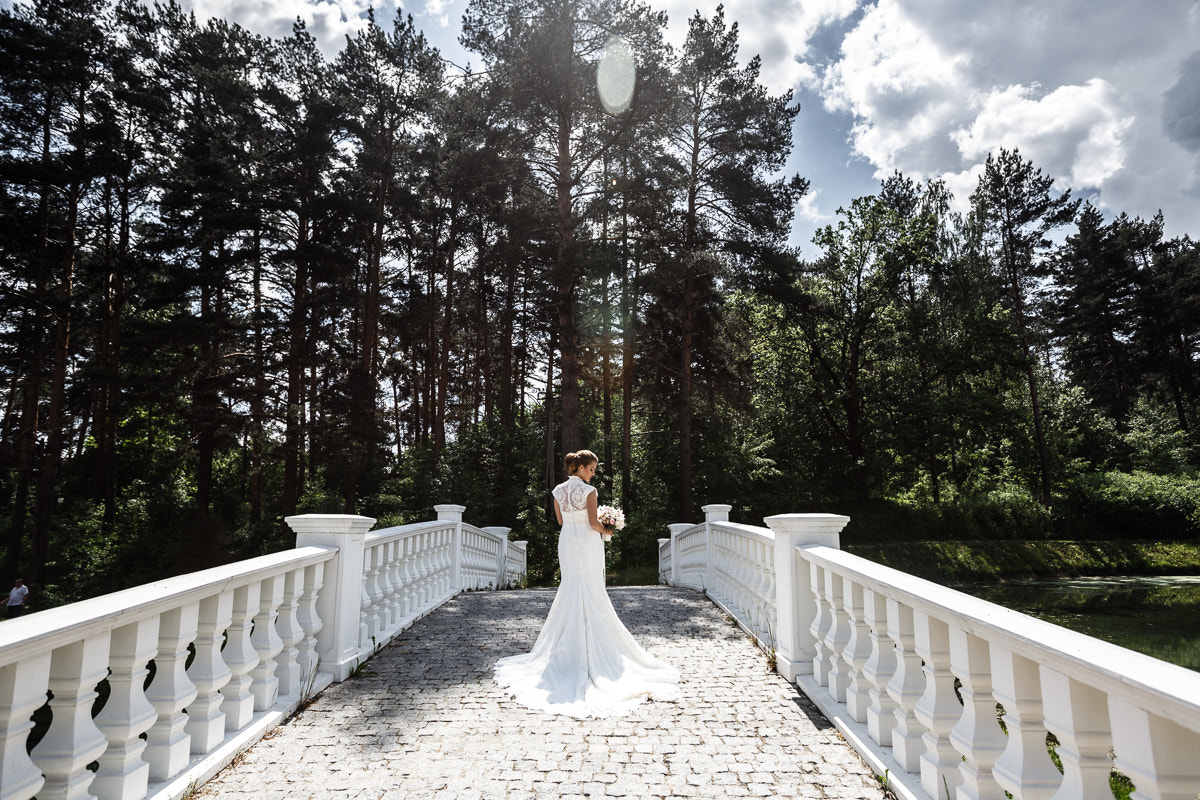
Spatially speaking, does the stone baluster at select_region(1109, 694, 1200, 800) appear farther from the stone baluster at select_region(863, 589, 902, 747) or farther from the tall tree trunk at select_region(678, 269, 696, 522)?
the tall tree trunk at select_region(678, 269, 696, 522)

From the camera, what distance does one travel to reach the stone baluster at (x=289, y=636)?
388 cm

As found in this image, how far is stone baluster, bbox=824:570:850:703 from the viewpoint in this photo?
3646 mm

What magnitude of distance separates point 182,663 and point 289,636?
1285mm

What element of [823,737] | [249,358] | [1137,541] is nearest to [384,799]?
[823,737]

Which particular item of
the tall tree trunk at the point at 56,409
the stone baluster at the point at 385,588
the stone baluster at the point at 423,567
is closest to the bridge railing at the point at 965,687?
the stone baluster at the point at 385,588

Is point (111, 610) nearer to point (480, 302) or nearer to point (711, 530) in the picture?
point (711, 530)

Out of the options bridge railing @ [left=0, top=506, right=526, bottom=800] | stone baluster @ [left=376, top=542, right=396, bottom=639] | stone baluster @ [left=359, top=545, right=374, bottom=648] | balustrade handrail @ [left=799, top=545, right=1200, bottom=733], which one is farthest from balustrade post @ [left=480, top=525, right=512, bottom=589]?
balustrade handrail @ [left=799, top=545, right=1200, bottom=733]

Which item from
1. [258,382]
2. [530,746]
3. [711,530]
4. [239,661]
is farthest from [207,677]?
[258,382]

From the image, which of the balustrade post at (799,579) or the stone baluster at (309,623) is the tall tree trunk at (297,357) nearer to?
the stone baluster at (309,623)

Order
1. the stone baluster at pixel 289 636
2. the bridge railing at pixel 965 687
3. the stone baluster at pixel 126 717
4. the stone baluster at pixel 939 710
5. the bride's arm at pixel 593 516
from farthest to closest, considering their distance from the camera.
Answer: the bride's arm at pixel 593 516, the stone baluster at pixel 289 636, the stone baluster at pixel 939 710, the stone baluster at pixel 126 717, the bridge railing at pixel 965 687

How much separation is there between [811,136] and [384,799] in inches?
810

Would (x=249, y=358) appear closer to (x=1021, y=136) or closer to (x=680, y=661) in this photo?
(x=680, y=661)

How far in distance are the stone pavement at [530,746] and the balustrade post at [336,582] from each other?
226 millimetres

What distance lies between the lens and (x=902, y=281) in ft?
75.3
